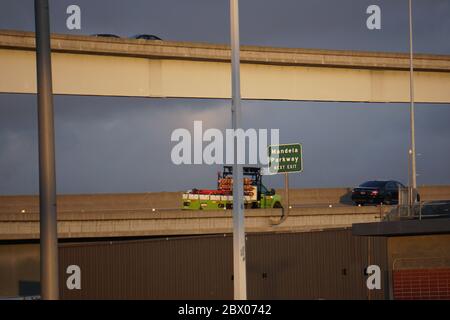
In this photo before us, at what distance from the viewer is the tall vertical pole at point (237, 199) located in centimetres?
2103

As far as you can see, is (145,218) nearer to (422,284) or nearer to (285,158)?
(285,158)

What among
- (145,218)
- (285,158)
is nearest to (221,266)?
(145,218)

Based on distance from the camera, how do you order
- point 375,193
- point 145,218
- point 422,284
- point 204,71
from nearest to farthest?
1. point 422,284
2. point 204,71
3. point 145,218
4. point 375,193

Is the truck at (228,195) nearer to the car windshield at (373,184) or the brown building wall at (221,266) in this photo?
the car windshield at (373,184)

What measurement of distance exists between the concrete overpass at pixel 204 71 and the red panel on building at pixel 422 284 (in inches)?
473

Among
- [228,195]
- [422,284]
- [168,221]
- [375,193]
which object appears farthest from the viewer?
[375,193]

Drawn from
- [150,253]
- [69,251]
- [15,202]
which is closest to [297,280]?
[150,253]

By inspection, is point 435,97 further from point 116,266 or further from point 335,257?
point 116,266

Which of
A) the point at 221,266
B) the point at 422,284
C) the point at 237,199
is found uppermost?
the point at 237,199

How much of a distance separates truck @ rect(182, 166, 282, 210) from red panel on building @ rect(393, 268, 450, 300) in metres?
18.8

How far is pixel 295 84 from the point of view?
136 ft

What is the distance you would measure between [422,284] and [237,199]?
11.2 m

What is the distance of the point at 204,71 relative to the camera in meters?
39.6
